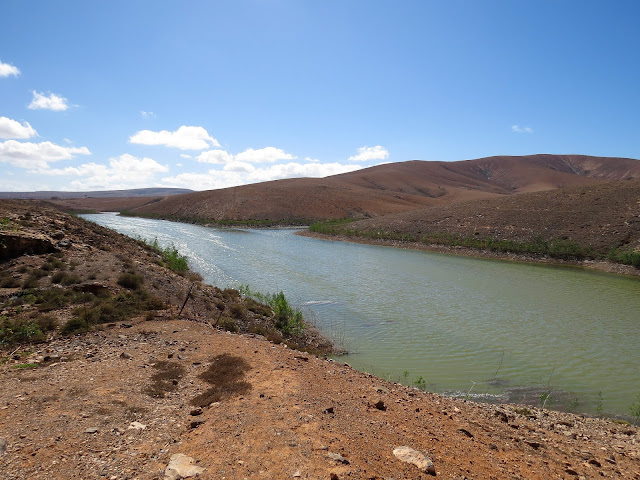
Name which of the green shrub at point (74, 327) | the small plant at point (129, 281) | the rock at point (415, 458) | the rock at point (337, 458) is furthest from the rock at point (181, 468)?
the small plant at point (129, 281)

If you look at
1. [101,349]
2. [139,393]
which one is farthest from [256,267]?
[139,393]

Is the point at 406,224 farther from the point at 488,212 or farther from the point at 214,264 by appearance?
the point at 214,264

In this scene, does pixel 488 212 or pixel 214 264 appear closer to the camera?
pixel 214 264

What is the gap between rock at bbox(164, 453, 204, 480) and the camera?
455 cm

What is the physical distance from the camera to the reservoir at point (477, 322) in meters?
10.1

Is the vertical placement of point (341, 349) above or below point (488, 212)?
below

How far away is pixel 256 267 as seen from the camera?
27062 mm

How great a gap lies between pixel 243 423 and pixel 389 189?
4874 inches

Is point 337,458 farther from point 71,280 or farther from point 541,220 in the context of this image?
point 541,220

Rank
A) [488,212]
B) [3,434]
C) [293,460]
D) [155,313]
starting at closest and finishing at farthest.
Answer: [293,460]
[3,434]
[155,313]
[488,212]

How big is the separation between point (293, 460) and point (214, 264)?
24.1 m

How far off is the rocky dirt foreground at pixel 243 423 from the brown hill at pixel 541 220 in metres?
30.5

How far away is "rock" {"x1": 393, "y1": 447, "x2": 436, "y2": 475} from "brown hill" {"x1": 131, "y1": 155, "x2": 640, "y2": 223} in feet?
218

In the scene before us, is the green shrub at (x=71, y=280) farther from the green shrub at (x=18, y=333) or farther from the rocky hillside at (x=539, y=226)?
the rocky hillside at (x=539, y=226)
